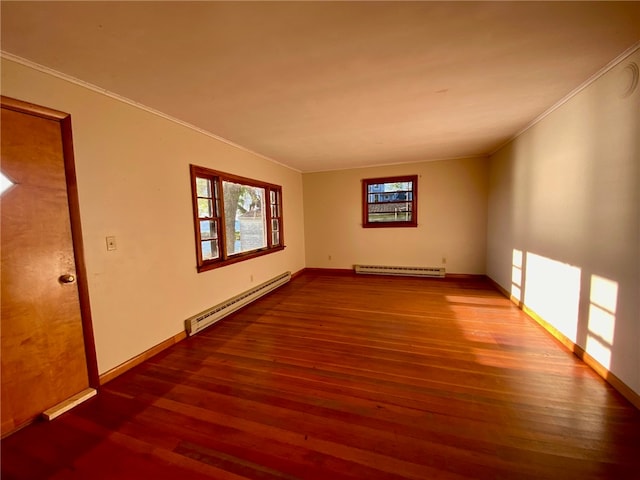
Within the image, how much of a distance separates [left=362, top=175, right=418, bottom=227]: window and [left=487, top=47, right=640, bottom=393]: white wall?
2083 mm

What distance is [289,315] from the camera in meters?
3.54

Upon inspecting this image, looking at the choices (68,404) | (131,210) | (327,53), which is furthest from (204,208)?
(327,53)

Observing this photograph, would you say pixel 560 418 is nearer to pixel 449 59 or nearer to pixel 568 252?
pixel 568 252

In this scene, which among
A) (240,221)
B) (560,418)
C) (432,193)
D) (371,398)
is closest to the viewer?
(560,418)

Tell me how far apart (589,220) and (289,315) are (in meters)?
3.27

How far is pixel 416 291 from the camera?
4.46m

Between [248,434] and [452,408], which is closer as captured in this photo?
[248,434]

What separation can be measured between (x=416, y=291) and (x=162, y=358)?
12.4ft

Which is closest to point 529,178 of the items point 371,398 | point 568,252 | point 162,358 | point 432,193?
point 568,252

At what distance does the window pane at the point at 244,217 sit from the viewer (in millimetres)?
3793

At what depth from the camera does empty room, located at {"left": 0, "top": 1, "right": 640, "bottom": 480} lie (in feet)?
4.66

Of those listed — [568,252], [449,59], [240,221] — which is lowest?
[568,252]

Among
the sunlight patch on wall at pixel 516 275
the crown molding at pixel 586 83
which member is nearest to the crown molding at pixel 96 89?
the crown molding at pixel 586 83

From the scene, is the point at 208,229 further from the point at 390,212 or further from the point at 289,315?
the point at 390,212
